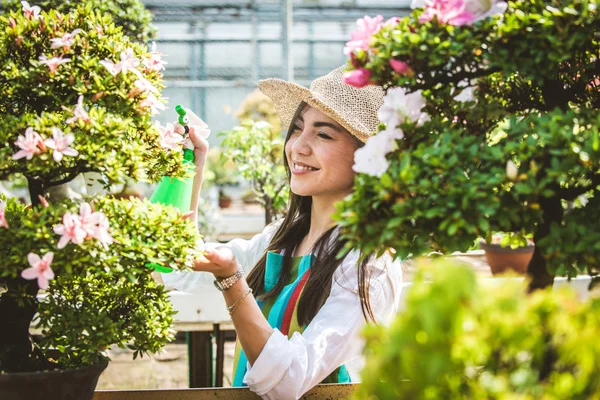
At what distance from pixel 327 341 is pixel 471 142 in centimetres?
70

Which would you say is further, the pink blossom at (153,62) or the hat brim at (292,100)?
the hat brim at (292,100)

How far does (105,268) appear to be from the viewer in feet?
3.45

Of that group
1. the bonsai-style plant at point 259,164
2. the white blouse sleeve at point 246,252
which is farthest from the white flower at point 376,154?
the bonsai-style plant at point 259,164

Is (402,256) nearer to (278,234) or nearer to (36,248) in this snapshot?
(36,248)

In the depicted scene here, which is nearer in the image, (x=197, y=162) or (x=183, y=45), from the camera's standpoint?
(x=197, y=162)

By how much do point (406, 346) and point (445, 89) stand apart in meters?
0.54

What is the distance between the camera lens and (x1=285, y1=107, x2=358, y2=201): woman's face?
1681mm

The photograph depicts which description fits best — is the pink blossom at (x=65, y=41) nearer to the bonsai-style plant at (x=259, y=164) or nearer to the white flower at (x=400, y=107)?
the white flower at (x=400, y=107)

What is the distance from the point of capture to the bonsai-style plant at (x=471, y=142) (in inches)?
33.5

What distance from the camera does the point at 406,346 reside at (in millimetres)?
590

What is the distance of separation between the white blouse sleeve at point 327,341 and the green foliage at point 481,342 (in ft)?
2.09

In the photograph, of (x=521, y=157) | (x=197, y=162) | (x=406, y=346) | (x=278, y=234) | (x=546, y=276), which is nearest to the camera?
(x=406, y=346)

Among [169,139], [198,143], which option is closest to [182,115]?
[198,143]

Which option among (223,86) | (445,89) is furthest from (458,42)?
(223,86)
